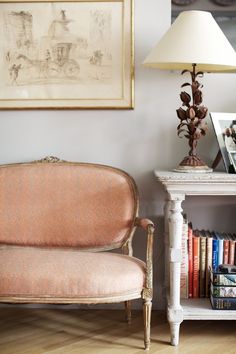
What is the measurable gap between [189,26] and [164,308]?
5.05ft

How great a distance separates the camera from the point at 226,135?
9.37 feet

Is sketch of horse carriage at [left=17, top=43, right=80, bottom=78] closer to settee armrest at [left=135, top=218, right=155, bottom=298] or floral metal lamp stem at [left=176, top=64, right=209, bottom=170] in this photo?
floral metal lamp stem at [left=176, top=64, right=209, bottom=170]

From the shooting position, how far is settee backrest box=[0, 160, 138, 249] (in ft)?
9.52

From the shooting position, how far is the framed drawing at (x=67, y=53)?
305 centimetres

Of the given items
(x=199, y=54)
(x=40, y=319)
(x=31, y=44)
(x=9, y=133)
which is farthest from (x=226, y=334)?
(x=31, y=44)

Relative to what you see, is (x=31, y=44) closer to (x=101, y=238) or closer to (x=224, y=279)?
(x=101, y=238)

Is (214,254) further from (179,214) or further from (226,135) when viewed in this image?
(226,135)

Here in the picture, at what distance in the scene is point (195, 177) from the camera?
8.57 feet

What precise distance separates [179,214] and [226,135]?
0.52 meters

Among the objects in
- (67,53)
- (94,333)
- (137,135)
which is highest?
(67,53)

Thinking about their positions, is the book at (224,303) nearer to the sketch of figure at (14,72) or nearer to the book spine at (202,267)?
the book spine at (202,267)

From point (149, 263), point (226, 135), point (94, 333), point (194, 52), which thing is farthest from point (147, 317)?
point (194, 52)

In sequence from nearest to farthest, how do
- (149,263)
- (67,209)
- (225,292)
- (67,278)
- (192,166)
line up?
(67,278) → (149,263) → (225,292) → (192,166) → (67,209)

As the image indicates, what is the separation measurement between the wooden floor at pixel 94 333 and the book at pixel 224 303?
0.17 m
